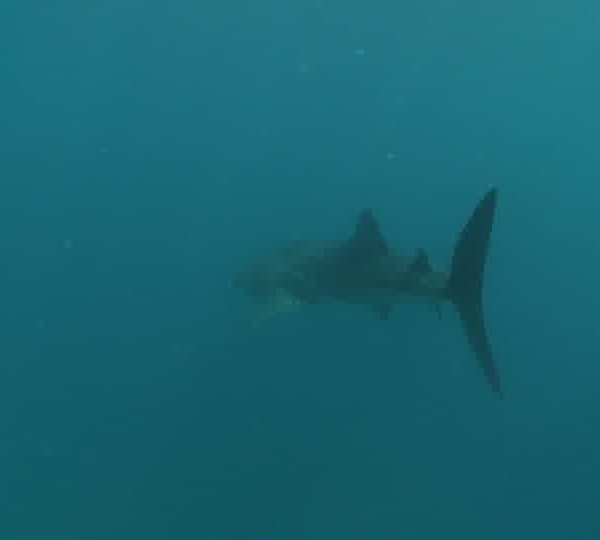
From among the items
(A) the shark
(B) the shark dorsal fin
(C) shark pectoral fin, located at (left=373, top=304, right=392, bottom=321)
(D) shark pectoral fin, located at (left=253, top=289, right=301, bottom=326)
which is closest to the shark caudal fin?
(A) the shark

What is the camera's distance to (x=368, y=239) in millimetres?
8945

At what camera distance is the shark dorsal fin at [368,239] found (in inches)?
346

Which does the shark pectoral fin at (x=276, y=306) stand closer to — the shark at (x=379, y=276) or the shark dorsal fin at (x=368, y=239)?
the shark at (x=379, y=276)

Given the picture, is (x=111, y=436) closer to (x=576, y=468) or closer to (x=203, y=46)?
(x=576, y=468)

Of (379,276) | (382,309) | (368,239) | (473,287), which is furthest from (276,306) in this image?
(473,287)

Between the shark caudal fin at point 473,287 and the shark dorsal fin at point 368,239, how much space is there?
1.18m

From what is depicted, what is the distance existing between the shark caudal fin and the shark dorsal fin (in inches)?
46.4

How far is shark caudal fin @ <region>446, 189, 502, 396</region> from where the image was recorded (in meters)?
7.52

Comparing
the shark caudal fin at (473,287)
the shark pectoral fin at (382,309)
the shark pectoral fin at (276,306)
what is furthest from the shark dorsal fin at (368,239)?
the shark pectoral fin at (276,306)

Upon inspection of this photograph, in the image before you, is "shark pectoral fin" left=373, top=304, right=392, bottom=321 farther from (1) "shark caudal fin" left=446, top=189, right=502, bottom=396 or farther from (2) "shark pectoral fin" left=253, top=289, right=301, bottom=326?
(1) "shark caudal fin" left=446, top=189, right=502, bottom=396

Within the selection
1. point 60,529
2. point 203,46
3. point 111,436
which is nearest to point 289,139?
point 203,46

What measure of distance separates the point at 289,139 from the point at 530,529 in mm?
14113

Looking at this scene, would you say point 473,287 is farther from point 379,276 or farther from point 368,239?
point 368,239

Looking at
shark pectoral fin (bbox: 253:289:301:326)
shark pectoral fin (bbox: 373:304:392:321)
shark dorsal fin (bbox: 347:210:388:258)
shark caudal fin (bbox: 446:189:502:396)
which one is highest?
shark pectoral fin (bbox: 253:289:301:326)
